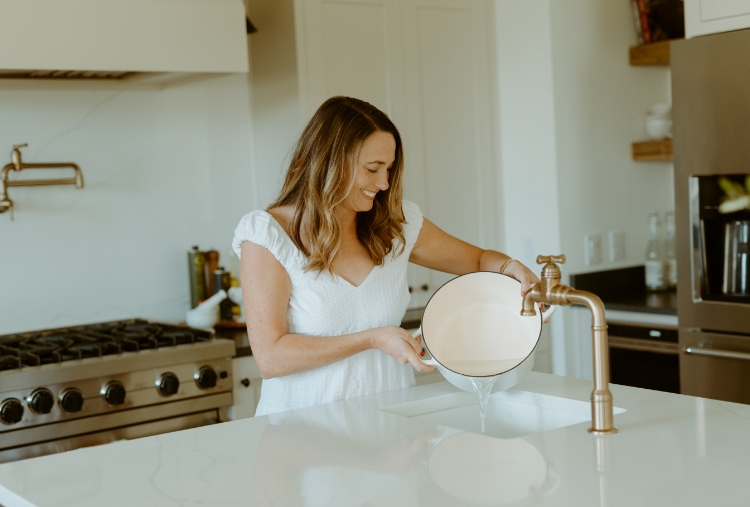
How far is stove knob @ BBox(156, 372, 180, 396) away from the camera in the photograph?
260 cm

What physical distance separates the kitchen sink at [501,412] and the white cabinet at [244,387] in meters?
1.06

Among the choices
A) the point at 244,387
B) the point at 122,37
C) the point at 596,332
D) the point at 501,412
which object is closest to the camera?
the point at 596,332

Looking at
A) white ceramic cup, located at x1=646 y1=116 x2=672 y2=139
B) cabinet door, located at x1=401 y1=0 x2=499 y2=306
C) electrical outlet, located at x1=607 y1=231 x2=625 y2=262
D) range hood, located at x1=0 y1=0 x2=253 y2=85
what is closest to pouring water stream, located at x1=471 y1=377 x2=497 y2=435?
range hood, located at x1=0 y1=0 x2=253 y2=85

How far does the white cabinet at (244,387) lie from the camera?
2.77m

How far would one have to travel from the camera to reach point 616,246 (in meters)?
3.53

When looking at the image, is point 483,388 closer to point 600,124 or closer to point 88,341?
point 88,341

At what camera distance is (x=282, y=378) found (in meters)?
2.00

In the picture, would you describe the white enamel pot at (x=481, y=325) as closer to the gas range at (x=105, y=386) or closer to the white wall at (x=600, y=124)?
the gas range at (x=105, y=386)

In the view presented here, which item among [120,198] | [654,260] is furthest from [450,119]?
[120,198]

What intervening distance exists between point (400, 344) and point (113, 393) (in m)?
1.13

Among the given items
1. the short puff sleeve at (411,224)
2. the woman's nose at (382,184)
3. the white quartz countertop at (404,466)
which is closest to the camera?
the white quartz countertop at (404,466)

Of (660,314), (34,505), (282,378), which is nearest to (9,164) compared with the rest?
(282,378)

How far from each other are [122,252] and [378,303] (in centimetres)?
142

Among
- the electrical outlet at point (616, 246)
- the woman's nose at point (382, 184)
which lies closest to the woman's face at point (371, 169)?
the woman's nose at point (382, 184)
